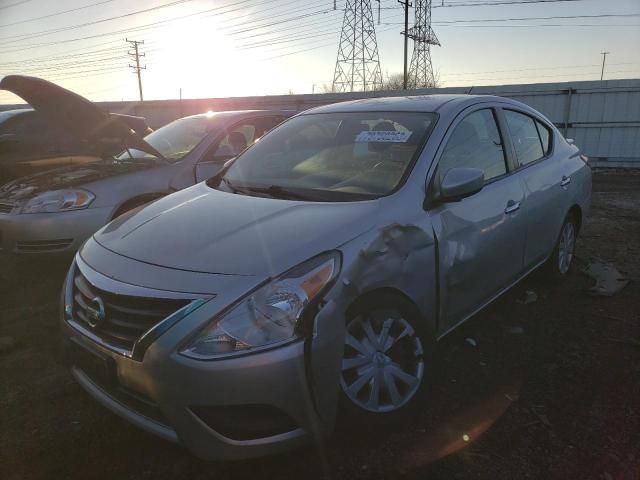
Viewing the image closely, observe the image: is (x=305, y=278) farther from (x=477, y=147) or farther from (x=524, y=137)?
(x=524, y=137)

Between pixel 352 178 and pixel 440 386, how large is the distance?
1.30 meters

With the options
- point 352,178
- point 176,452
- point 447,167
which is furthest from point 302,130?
point 176,452

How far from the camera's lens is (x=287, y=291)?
6.14 feet

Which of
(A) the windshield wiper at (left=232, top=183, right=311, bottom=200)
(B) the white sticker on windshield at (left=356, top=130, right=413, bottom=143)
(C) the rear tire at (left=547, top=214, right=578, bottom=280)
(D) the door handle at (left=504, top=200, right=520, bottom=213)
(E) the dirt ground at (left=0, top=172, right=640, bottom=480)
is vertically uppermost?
(B) the white sticker on windshield at (left=356, top=130, right=413, bottom=143)

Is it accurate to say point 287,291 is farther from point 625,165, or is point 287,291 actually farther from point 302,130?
point 625,165

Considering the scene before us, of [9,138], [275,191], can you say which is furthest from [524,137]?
[9,138]

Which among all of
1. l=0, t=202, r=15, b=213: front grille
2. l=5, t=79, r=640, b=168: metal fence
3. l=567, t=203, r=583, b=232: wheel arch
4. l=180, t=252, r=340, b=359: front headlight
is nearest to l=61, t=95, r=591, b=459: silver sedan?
l=180, t=252, r=340, b=359: front headlight

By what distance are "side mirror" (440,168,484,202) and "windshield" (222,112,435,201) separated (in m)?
0.23

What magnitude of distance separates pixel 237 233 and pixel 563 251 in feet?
10.7

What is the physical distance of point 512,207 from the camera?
3133 millimetres

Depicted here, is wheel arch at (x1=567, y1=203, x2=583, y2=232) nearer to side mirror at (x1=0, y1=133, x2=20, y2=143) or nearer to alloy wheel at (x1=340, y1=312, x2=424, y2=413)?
alloy wheel at (x1=340, y1=312, x2=424, y2=413)

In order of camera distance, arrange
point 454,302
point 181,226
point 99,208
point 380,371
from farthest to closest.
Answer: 1. point 99,208
2. point 454,302
3. point 181,226
4. point 380,371

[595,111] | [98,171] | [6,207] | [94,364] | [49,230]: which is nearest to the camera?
[94,364]

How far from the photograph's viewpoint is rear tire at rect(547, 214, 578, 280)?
410cm
